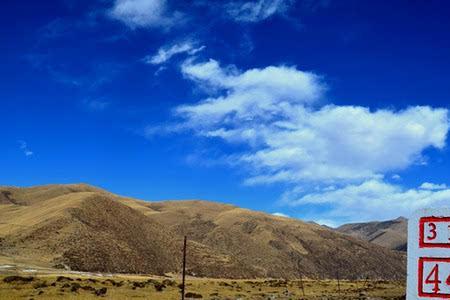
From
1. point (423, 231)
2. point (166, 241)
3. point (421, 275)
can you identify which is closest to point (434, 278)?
point (421, 275)

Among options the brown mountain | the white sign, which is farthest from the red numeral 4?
the brown mountain

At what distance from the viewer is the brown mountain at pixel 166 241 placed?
9388 centimetres

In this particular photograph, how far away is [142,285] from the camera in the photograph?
191 ft

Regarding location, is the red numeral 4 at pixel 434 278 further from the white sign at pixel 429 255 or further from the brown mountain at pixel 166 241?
the brown mountain at pixel 166 241

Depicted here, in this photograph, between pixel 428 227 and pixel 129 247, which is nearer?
pixel 428 227

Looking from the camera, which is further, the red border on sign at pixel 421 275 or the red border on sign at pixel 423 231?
the red border on sign at pixel 423 231

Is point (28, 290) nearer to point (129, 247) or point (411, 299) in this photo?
point (411, 299)

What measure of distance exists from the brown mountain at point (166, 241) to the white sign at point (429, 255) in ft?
268

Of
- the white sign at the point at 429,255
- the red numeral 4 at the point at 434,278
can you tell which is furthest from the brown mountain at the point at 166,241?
the red numeral 4 at the point at 434,278

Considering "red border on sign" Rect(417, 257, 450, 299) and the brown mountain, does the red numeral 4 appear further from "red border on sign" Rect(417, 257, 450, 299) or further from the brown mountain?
the brown mountain

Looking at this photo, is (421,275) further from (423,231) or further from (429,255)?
(423,231)

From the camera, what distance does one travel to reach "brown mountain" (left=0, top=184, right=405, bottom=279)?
308 ft

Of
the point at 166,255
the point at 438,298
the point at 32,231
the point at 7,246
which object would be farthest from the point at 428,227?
the point at 166,255

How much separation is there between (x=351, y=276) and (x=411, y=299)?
15788cm
